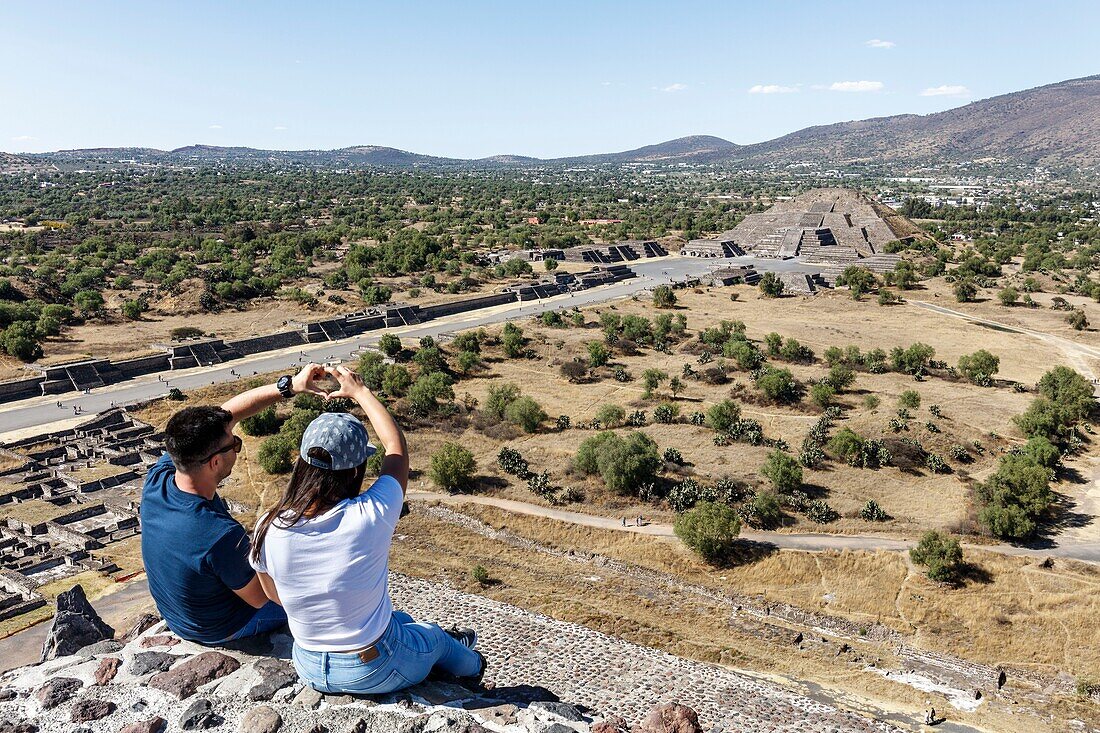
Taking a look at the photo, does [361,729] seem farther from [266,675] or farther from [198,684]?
[198,684]

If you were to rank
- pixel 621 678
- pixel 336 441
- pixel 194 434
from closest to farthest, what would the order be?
pixel 336 441
pixel 194 434
pixel 621 678

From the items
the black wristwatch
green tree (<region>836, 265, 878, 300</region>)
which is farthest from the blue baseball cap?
green tree (<region>836, 265, 878, 300</region>)

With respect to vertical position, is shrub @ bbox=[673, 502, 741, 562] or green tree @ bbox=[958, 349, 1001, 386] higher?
green tree @ bbox=[958, 349, 1001, 386]

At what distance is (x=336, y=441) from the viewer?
3766 mm

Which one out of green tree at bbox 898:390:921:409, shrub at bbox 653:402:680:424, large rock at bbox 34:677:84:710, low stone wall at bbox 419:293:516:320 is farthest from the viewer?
low stone wall at bbox 419:293:516:320

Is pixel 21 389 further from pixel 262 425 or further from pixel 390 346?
pixel 390 346

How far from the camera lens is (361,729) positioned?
15.5ft

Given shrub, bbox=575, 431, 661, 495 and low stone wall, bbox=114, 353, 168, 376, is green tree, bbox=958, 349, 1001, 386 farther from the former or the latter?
low stone wall, bbox=114, 353, 168, 376

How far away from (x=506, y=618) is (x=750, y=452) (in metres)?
15.2

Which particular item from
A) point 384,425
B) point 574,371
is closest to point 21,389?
point 574,371

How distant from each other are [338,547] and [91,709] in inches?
107

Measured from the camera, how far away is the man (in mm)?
4254

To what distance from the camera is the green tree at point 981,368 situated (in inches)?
1400

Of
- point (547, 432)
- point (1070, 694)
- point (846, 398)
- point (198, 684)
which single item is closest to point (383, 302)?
point (547, 432)
